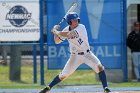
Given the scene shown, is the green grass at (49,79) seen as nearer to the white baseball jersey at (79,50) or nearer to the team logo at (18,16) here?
the team logo at (18,16)

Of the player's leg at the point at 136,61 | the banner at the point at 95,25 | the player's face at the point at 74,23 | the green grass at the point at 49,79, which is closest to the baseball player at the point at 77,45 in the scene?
the player's face at the point at 74,23

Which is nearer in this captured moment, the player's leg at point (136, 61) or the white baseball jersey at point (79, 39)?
the white baseball jersey at point (79, 39)

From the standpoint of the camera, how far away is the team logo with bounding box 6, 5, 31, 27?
1302 centimetres

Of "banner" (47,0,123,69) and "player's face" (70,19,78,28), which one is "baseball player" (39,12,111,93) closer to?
"player's face" (70,19,78,28)

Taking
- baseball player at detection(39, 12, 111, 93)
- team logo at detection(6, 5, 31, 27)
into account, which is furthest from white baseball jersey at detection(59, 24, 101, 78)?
team logo at detection(6, 5, 31, 27)

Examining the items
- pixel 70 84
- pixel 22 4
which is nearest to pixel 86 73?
pixel 70 84

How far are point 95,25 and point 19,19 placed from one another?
79.4 inches

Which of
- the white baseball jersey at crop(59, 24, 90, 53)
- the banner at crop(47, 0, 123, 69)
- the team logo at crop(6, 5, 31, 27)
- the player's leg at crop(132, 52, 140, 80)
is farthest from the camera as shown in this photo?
the player's leg at crop(132, 52, 140, 80)

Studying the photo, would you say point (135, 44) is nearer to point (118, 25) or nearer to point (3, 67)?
point (118, 25)

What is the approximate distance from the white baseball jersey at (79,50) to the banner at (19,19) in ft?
→ 9.63

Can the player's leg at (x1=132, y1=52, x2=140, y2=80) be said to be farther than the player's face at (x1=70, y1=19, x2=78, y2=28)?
Yes

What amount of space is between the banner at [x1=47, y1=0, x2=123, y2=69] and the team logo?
0.61 metres

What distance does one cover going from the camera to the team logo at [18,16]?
13016mm

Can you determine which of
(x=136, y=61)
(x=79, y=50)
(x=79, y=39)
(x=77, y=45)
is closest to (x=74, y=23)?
(x=79, y=39)
